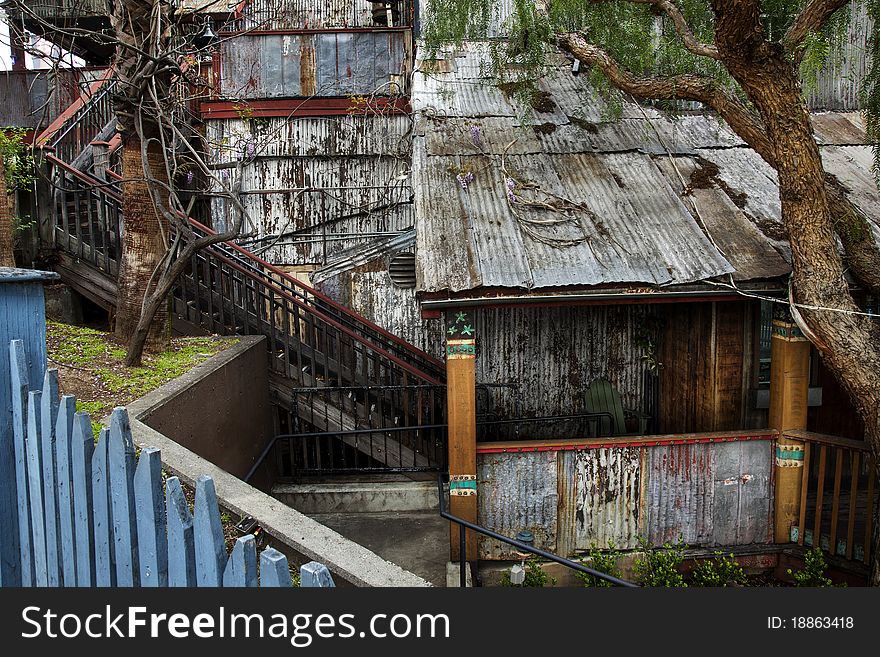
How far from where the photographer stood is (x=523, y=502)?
6570 mm

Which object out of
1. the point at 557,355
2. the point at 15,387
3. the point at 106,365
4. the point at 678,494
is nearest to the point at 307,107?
the point at 557,355

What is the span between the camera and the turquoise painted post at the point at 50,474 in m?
3.24

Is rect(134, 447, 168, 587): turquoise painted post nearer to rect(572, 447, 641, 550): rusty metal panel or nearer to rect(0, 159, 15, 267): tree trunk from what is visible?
rect(572, 447, 641, 550): rusty metal panel

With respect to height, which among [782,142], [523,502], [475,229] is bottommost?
[523,502]

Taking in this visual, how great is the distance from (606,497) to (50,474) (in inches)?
196

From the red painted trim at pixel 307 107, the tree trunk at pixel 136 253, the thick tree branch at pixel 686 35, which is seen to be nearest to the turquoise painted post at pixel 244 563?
the thick tree branch at pixel 686 35

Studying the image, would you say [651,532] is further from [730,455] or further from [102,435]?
[102,435]

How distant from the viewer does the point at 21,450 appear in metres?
3.46

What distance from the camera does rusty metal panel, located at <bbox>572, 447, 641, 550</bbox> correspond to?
660 centimetres

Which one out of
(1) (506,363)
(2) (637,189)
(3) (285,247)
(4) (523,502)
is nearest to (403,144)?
(3) (285,247)

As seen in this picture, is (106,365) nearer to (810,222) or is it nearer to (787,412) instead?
(810,222)

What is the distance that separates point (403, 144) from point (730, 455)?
26.1 ft

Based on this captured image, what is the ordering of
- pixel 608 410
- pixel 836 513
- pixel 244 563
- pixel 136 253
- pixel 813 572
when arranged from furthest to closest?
1. pixel 608 410
2. pixel 136 253
3. pixel 836 513
4. pixel 813 572
5. pixel 244 563

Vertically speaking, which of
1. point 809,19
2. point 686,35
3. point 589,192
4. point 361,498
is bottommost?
point 361,498
